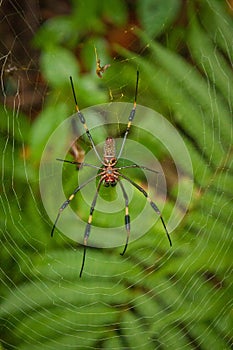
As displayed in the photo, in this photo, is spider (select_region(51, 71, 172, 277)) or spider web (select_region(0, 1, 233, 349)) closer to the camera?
spider web (select_region(0, 1, 233, 349))

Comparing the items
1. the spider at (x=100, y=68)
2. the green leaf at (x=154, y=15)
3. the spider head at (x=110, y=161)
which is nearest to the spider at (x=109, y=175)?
the spider head at (x=110, y=161)

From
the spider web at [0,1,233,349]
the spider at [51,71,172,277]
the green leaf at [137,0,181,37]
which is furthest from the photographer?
the green leaf at [137,0,181,37]

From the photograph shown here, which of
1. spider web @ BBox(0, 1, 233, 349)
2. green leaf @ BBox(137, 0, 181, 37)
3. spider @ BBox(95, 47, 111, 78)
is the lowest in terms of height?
spider web @ BBox(0, 1, 233, 349)

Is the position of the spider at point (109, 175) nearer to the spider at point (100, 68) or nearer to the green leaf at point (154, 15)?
the spider at point (100, 68)

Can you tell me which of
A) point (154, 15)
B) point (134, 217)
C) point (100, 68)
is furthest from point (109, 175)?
point (154, 15)

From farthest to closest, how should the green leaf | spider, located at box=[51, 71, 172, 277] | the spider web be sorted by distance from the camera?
the green leaf, spider, located at box=[51, 71, 172, 277], the spider web

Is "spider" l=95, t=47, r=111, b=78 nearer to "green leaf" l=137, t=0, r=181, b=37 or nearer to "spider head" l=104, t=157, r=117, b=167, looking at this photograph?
"green leaf" l=137, t=0, r=181, b=37

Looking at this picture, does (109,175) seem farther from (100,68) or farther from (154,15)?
(154,15)

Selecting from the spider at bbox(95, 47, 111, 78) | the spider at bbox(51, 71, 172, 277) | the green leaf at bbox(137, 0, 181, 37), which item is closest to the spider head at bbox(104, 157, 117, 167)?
the spider at bbox(51, 71, 172, 277)

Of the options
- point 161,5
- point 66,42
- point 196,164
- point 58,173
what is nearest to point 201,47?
point 161,5
